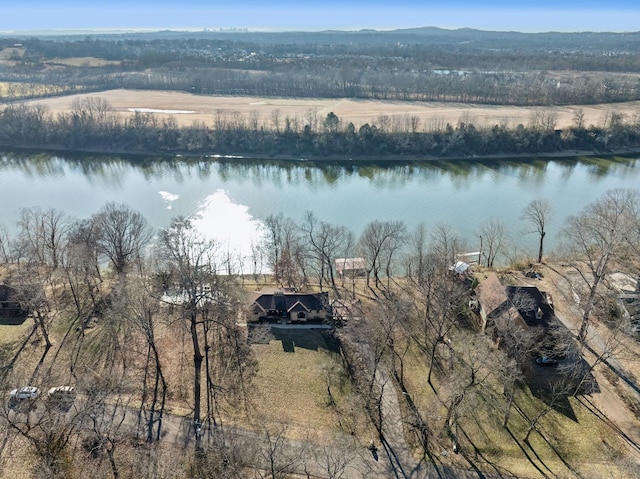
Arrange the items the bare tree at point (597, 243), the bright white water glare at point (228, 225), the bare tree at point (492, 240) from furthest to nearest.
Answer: the bright white water glare at point (228, 225), the bare tree at point (492, 240), the bare tree at point (597, 243)

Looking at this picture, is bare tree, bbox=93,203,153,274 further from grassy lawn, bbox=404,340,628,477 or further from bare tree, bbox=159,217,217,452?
grassy lawn, bbox=404,340,628,477

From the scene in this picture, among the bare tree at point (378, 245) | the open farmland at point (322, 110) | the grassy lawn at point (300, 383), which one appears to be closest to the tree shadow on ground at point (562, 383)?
the grassy lawn at point (300, 383)

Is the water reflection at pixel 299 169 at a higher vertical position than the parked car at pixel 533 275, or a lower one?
higher

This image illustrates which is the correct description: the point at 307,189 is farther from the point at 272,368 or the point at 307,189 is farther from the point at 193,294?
the point at 272,368

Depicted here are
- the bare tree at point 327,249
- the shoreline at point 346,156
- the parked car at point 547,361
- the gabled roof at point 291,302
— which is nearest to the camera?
the parked car at point 547,361

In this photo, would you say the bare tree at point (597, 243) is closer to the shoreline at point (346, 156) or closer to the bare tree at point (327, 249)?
the bare tree at point (327, 249)

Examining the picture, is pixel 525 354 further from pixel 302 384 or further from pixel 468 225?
pixel 468 225

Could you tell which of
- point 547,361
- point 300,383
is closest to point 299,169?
point 300,383

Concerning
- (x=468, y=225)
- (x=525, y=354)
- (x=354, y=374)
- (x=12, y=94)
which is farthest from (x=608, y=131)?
(x=12, y=94)
